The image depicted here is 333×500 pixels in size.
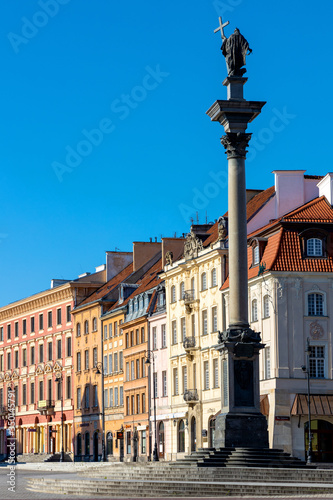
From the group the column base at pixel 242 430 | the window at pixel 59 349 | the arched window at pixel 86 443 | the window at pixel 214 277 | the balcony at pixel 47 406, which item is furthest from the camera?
the window at pixel 59 349

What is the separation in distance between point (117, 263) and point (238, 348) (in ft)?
232

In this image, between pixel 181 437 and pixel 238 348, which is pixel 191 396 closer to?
pixel 181 437

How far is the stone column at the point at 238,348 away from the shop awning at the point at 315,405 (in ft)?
78.6

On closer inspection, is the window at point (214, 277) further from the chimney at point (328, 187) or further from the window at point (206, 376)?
the chimney at point (328, 187)

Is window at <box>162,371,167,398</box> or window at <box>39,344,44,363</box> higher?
window at <box>39,344,44,363</box>

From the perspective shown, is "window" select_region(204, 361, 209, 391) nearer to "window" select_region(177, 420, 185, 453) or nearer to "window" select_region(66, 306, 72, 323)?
"window" select_region(177, 420, 185, 453)

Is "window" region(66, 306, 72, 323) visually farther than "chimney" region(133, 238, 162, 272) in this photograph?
Yes

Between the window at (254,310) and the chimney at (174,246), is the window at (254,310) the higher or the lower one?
the lower one

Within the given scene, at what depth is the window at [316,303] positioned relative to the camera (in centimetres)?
7075

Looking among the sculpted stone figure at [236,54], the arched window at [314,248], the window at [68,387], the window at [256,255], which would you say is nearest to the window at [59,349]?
the window at [68,387]

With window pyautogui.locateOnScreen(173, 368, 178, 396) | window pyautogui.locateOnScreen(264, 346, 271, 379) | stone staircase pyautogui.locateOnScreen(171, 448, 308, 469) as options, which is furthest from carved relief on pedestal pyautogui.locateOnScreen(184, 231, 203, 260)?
stone staircase pyautogui.locateOnScreen(171, 448, 308, 469)

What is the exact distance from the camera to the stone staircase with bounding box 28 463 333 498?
121 ft

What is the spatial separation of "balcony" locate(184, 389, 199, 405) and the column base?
3842cm

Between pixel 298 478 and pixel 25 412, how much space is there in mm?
85756
